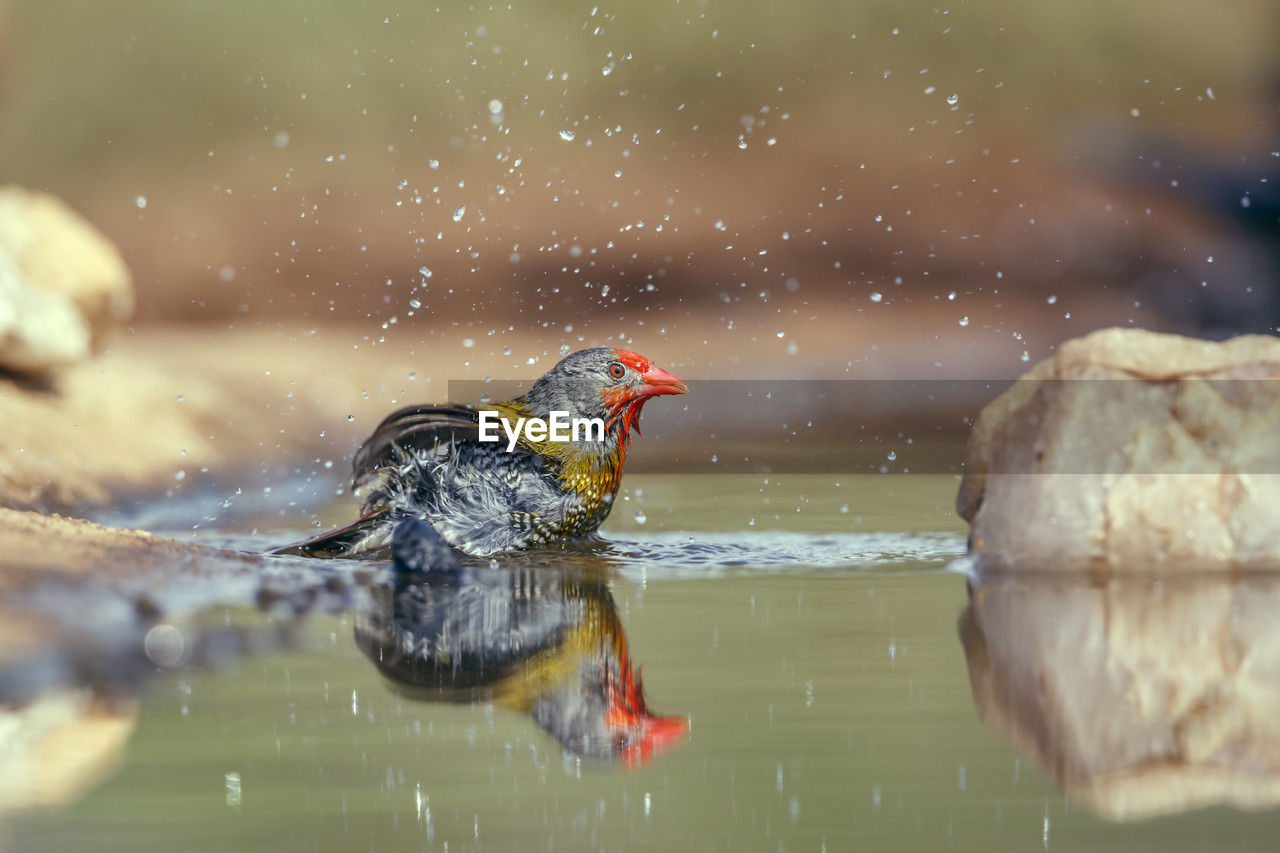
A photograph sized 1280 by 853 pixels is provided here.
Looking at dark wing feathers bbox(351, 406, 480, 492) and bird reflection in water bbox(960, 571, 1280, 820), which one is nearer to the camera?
bird reflection in water bbox(960, 571, 1280, 820)

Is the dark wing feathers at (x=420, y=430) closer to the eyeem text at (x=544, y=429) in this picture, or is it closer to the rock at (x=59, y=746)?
Answer: the eyeem text at (x=544, y=429)

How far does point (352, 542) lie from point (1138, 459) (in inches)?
107

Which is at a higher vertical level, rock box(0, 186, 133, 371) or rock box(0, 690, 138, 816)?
rock box(0, 186, 133, 371)

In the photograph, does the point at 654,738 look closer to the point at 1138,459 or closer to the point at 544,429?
the point at 1138,459

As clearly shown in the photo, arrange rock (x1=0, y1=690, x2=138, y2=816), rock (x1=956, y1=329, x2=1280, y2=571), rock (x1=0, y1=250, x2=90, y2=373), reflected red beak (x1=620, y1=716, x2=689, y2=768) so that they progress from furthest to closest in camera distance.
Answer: rock (x1=0, y1=250, x2=90, y2=373)
rock (x1=956, y1=329, x2=1280, y2=571)
reflected red beak (x1=620, y1=716, x2=689, y2=768)
rock (x1=0, y1=690, x2=138, y2=816)

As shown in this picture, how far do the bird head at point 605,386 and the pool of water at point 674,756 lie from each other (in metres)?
1.44

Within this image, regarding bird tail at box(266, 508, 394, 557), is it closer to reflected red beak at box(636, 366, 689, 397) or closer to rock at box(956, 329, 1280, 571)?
reflected red beak at box(636, 366, 689, 397)

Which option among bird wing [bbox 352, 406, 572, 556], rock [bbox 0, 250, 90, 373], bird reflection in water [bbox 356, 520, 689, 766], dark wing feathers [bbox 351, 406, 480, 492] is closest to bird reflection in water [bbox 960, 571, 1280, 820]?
bird reflection in water [bbox 356, 520, 689, 766]

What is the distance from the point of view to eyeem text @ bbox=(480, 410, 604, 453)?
644 centimetres

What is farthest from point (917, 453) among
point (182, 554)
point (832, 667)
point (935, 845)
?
point (935, 845)

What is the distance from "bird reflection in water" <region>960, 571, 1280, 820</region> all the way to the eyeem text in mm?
1746

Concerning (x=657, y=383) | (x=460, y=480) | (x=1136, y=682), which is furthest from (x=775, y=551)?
(x=1136, y=682)

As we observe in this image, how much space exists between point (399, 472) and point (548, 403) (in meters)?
0.65

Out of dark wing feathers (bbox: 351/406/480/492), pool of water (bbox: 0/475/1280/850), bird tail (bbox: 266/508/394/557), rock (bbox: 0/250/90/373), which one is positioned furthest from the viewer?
rock (bbox: 0/250/90/373)
